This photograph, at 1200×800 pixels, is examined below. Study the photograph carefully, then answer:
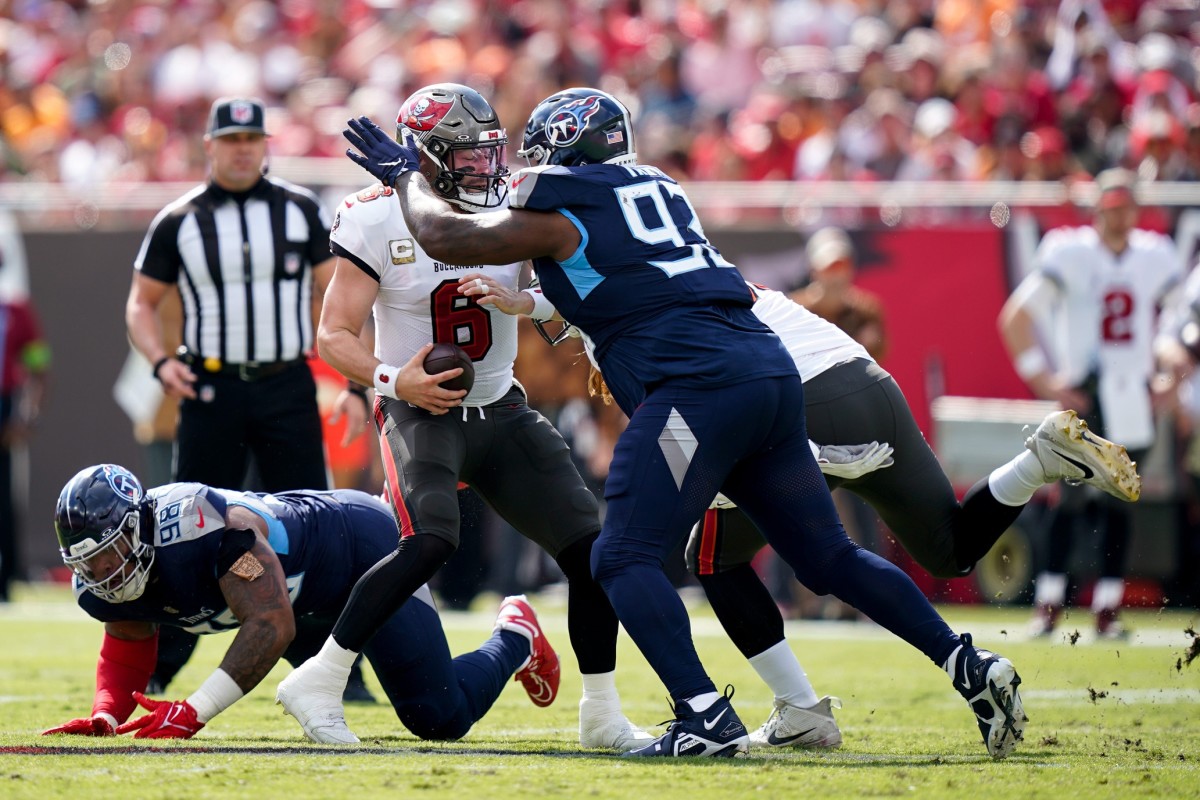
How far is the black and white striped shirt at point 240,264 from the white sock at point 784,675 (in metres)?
2.51

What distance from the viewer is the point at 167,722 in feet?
15.3

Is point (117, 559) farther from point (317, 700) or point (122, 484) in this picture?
point (317, 700)

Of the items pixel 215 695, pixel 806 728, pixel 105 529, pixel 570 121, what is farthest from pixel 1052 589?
pixel 105 529

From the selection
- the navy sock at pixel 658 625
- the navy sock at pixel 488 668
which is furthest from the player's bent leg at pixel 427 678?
the navy sock at pixel 658 625

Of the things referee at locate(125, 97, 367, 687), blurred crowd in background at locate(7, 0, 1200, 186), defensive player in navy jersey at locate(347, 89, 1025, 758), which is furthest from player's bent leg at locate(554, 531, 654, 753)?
blurred crowd in background at locate(7, 0, 1200, 186)

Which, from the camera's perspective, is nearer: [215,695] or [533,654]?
[215,695]

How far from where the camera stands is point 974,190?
9.84 metres

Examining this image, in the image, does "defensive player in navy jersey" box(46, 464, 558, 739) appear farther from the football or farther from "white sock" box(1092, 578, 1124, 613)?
"white sock" box(1092, 578, 1124, 613)

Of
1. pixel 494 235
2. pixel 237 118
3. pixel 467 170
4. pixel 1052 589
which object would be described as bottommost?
pixel 1052 589

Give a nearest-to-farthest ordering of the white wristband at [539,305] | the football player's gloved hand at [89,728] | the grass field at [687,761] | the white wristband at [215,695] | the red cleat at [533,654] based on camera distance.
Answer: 1. the grass field at [687,761]
2. the white wristband at [215,695]
3. the football player's gloved hand at [89,728]
4. the white wristband at [539,305]
5. the red cleat at [533,654]

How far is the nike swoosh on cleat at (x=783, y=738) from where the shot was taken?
489 cm

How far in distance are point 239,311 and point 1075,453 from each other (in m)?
3.23

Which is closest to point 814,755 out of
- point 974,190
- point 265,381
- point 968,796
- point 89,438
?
point 968,796

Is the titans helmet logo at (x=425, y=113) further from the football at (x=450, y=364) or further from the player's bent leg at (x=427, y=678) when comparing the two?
the player's bent leg at (x=427, y=678)
